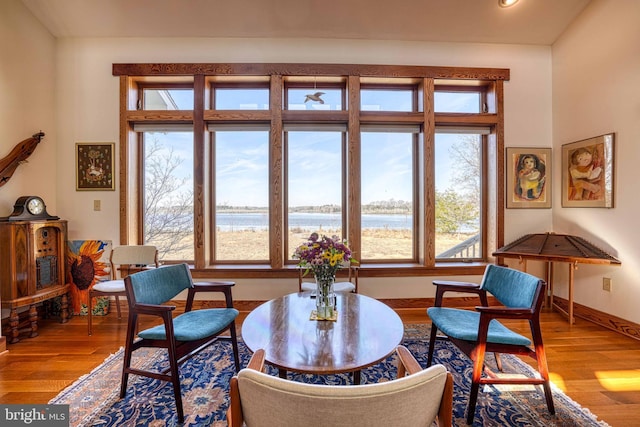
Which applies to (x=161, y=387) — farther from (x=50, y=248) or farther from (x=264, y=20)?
(x=264, y=20)

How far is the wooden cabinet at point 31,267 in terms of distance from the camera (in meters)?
2.55

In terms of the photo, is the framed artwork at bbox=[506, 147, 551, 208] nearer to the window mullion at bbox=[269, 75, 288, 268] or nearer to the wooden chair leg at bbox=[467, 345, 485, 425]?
the wooden chair leg at bbox=[467, 345, 485, 425]

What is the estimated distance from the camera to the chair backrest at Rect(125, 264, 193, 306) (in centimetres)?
183

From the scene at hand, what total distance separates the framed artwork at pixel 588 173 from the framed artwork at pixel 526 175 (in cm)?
18

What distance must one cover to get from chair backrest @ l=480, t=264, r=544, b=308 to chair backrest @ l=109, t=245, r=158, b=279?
3363 millimetres

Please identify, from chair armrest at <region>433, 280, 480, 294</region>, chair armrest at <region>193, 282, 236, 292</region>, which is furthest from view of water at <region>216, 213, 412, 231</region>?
chair armrest at <region>433, 280, 480, 294</region>

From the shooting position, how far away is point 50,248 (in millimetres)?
2939

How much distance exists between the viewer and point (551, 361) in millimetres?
2238

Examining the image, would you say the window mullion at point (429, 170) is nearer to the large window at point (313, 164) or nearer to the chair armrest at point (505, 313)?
the large window at point (313, 164)

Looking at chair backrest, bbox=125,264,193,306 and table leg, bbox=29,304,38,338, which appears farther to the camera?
table leg, bbox=29,304,38,338

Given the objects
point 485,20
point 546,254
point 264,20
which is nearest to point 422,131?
point 485,20

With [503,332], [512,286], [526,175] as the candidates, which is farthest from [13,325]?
[526,175]

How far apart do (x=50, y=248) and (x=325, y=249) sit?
319 cm

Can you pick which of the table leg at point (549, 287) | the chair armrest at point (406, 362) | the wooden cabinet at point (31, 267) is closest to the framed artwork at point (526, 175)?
the table leg at point (549, 287)
